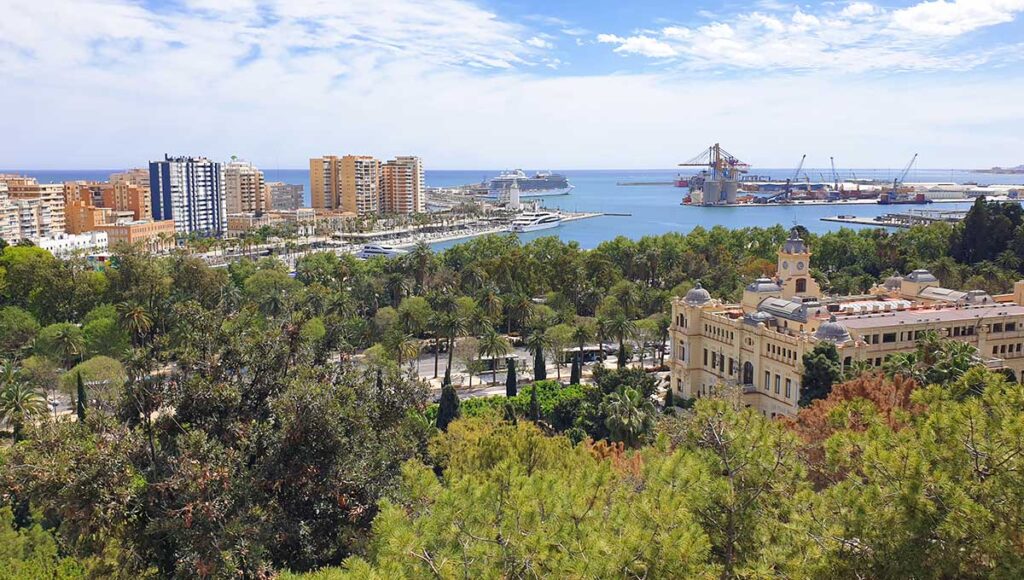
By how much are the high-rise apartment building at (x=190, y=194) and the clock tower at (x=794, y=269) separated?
90301 mm

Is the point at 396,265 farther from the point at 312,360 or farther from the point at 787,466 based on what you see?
the point at 787,466

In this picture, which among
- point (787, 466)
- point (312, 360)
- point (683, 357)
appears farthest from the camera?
point (683, 357)

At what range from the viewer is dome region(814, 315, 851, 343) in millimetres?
28922

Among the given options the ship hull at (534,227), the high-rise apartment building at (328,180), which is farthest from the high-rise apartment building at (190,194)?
the ship hull at (534,227)

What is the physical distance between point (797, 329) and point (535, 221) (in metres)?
107

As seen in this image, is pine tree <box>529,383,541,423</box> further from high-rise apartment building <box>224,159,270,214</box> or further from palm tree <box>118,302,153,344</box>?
high-rise apartment building <box>224,159,270,214</box>

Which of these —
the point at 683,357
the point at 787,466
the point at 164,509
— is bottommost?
the point at 683,357

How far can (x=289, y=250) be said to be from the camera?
9100 cm

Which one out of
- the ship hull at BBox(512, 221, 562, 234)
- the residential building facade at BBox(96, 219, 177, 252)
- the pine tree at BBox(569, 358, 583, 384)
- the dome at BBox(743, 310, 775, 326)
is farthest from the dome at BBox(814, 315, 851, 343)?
the ship hull at BBox(512, 221, 562, 234)

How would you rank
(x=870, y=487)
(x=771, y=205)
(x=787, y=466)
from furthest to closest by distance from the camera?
1. (x=771, y=205)
2. (x=787, y=466)
3. (x=870, y=487)

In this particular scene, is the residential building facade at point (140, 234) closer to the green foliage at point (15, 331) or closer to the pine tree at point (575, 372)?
the green foliage at point (15, 331)

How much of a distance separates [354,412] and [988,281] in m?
46.8

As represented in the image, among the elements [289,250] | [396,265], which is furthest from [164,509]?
[289,250]

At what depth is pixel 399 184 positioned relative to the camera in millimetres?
137375
